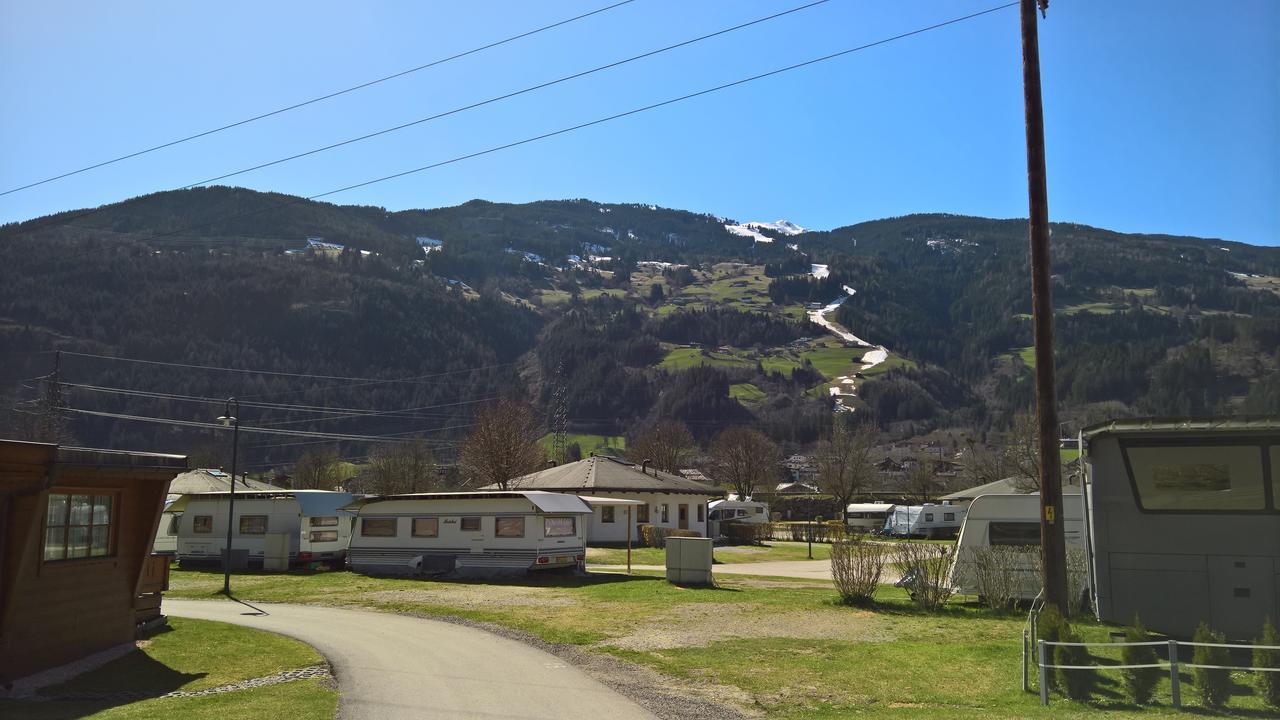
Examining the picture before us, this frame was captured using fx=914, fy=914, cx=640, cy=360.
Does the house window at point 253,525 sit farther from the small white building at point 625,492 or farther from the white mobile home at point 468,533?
the small white building at point 625,492

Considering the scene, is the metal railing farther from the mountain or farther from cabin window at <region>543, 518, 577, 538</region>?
the mountain

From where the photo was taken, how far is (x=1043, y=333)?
13344 mm

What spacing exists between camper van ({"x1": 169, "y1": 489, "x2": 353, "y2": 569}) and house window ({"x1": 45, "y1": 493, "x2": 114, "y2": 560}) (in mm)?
17499

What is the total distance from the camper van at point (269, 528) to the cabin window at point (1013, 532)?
70.3 ft

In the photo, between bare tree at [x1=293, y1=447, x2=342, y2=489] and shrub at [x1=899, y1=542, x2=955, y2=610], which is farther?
bare tree at [x1=293, y1=447, x2=342, y2=489]

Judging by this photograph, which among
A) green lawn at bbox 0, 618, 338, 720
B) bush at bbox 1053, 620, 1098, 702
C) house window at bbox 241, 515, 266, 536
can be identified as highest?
house window at bbox 241, 515, 266, 536

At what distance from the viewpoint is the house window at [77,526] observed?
42.0ft

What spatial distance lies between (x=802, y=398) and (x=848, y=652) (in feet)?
495

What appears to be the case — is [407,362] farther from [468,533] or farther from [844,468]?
[468,533]

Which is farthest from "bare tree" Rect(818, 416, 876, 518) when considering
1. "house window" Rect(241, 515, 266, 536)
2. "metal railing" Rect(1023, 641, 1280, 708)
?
"metal railing" Rect(1023, 641, 1280, 708)

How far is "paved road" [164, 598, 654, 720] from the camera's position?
1009cm

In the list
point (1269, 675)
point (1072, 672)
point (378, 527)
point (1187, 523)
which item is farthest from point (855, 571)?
point (378, 527)

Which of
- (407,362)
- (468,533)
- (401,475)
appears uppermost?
(407,362)

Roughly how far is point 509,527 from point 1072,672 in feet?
63.4
